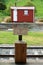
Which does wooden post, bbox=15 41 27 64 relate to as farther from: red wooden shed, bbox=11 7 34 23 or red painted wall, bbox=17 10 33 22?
red painted wall, bbox=17 10 33 22

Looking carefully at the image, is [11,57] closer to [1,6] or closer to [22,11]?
[22,11]

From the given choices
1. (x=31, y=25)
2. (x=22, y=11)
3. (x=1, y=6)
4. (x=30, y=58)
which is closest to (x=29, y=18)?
(x=22, y=11)

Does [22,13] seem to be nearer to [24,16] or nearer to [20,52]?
[24,16]

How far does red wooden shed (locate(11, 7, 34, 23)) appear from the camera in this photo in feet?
32.2

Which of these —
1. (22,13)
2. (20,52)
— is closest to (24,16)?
(22,13)

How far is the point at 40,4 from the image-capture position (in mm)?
14016

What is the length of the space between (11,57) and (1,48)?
0.63m

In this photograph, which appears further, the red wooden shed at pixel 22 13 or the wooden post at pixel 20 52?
the red wooden shed at pixel 22 13

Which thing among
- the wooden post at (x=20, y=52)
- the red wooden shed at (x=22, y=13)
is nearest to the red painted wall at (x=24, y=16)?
the red wooden shed at (x=22, y=13)

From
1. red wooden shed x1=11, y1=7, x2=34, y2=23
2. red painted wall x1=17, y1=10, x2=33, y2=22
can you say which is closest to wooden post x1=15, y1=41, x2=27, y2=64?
red wooden shed x1=11, y1=7, x2=34, y2=23

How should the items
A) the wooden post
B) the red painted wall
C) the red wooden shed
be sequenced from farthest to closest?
the red painted wall
the red wooden shed
the wooden post

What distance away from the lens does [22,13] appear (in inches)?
396

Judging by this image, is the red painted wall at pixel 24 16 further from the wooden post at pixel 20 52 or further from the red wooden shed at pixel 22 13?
the wooden post at pixel 20 52

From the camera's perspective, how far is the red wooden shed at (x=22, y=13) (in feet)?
32.2
